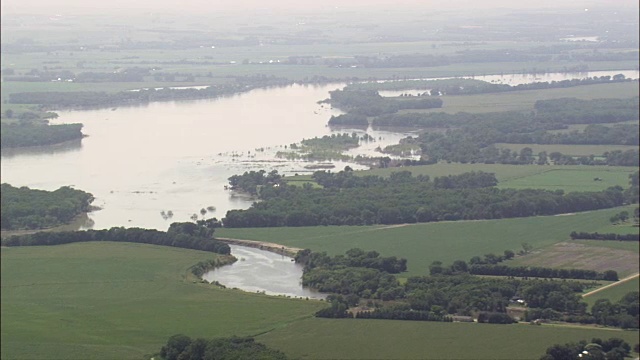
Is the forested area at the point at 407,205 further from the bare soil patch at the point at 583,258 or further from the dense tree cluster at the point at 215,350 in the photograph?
the dense tree cluster at the point at 215,350

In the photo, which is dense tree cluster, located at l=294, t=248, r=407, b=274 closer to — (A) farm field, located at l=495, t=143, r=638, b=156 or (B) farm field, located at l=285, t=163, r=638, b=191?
(B) farm field, located at l=285, t=163, r=638, b=191

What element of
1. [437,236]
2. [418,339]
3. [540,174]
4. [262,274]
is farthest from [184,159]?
[418,339]

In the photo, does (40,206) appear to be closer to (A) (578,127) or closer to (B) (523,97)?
(A) (578,127)

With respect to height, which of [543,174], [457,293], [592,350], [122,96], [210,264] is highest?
[122,96]

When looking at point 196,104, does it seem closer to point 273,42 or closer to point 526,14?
point 526,14

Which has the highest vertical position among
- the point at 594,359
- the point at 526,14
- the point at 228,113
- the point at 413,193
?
the point at 526,14

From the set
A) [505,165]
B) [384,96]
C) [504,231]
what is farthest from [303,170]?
[384,96]
